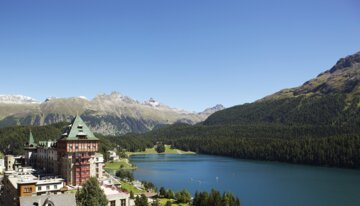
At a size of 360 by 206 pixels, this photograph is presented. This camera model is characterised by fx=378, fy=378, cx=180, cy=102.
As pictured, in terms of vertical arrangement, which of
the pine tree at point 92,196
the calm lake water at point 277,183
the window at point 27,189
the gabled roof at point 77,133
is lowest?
the calm lake water at point 277,183

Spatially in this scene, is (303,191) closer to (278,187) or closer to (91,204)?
(278,187)

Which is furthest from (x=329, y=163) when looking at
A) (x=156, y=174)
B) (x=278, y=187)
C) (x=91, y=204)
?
(x=91, y=204)

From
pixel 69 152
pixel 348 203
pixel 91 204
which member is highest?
pixel 69 152

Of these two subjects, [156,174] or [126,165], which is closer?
[156,174]

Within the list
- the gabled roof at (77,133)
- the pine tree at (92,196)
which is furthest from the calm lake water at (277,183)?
the pine tree at (92,196)

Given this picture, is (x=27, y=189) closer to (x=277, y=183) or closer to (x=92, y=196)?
(x=92, y=196)

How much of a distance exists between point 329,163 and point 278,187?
7995 cm

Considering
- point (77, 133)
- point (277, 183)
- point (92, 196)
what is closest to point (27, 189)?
point (92, 196)

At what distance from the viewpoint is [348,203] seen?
102188 mm

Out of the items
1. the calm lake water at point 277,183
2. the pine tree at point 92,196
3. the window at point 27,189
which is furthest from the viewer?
the calm lake water at point 277,183

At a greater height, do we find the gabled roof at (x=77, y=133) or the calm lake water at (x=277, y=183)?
the gabled roof at (x=77, y=133)

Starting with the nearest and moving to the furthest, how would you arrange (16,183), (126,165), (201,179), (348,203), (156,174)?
1. (16,183)
2. (348,203)
3. (201,179)
4. (156,174)
5. (126,165)

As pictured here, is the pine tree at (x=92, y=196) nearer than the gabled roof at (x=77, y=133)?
Yes

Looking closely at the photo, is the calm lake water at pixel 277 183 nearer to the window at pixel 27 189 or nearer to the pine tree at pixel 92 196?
the pine tree at pixel 92 196
